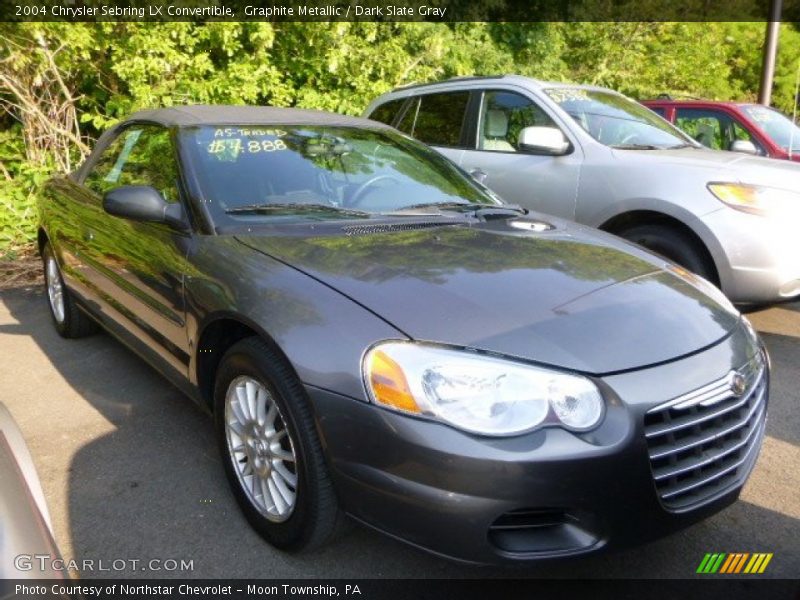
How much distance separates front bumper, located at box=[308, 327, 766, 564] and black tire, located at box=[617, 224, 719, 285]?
2521 mm

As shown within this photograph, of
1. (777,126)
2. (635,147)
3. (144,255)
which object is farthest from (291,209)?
(777,126)

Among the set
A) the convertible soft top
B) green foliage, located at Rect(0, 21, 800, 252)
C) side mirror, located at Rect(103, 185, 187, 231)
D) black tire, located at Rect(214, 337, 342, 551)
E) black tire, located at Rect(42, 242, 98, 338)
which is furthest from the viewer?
green foliage, located at Rect(0, 21, 800, 252)

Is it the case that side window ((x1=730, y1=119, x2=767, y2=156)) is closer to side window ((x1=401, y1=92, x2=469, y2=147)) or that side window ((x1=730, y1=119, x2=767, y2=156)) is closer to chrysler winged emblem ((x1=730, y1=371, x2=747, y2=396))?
side window ((x1=401, y1=92, x2=469, y2=147))

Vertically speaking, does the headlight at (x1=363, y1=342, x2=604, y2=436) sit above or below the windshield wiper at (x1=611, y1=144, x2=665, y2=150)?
below

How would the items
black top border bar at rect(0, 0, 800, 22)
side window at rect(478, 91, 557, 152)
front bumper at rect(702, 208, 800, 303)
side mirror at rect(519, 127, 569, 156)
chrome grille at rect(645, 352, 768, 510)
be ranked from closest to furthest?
chrome grille at rect(645, 352, 768, 510) → front bumper at rect(702, 208, 800, 303) → side mirror at rect(519, 127, 569, 156) → side window at rect(478, 91, 557, 152) → black top border bar at rect(0, 0, 800, 22)

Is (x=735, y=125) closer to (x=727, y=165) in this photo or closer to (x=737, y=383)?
(x=727, y=165)

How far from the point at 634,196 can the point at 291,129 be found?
2.36m

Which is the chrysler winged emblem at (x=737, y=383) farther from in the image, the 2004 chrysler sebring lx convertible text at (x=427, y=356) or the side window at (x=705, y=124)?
the side window at (x=705, y=124)

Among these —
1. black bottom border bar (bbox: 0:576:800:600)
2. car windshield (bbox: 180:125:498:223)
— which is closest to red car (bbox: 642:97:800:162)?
car windshield (bbox: 180:125:498:223)

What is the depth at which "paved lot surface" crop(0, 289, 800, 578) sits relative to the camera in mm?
2414

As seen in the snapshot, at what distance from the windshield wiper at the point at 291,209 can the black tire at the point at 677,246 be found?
2112 mm

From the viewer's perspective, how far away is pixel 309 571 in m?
2.38

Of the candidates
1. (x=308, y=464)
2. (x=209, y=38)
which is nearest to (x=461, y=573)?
(x=308, y=464)

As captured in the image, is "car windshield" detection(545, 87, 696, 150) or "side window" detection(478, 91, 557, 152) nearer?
"car windshield" detection(545, 87, 696, 150)
